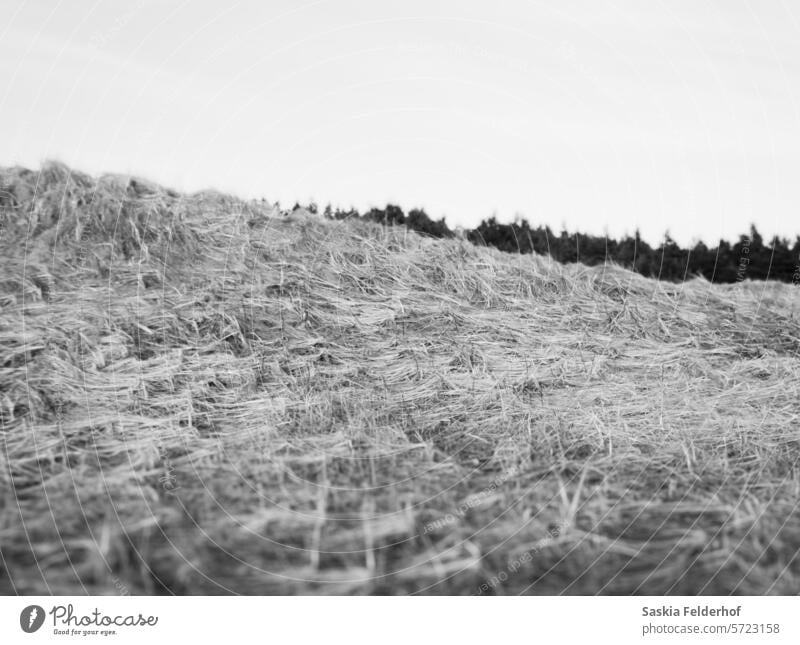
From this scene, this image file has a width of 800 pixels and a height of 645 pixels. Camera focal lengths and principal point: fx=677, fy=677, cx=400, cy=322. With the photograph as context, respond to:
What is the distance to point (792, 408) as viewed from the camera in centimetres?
439

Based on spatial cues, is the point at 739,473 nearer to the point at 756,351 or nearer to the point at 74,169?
the point at 756,351

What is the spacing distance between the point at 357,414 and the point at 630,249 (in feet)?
20.0

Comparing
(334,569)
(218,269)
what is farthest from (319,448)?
(218,269)
